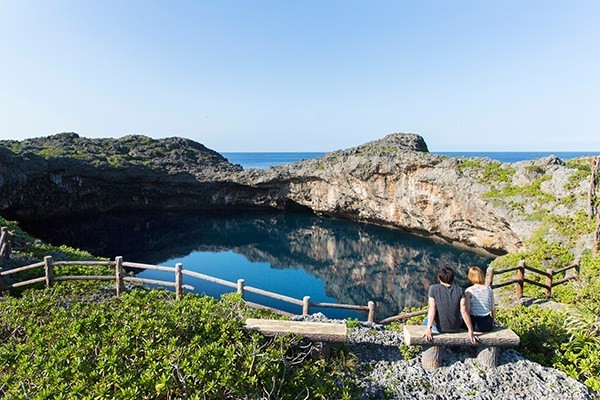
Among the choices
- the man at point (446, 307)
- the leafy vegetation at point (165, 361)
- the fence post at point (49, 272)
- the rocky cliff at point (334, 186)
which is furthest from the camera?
the rocky cliff at point (334, 186)

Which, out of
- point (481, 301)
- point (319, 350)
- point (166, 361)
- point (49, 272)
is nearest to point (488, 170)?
point (481, 301)

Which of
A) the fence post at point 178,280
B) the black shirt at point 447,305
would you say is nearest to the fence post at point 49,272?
the fence post at point 178,280

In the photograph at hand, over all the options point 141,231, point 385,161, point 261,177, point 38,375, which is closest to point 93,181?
point 141,231

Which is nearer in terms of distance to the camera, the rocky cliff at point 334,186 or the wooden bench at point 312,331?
the wooden bench at point 312,331

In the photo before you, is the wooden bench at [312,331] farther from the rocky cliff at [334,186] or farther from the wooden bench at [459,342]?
the rocky cliff at [334,186]

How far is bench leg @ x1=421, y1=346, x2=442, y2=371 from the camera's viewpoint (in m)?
5.09

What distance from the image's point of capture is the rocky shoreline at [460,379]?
4.71m

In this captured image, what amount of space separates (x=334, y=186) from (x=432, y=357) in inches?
1198

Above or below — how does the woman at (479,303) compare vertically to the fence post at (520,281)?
above

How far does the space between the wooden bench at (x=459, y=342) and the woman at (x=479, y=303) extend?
14 cm

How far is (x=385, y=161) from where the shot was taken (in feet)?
97.6

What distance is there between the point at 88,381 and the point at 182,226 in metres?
32.4

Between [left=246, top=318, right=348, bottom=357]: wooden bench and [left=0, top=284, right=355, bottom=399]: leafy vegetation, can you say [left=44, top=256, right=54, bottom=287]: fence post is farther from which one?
[left=246, top=318, right=348, bottom=357]: wooden bench

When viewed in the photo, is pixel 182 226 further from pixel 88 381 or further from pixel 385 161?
pixel 88 381
